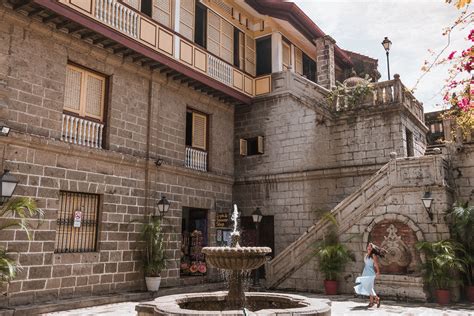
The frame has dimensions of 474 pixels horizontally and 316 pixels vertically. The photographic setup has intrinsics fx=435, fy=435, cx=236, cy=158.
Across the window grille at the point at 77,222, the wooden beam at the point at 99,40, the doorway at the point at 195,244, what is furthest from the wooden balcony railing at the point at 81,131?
the doorway at the point at 195,244

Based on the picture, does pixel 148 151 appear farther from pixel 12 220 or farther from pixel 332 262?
pixel 332 262

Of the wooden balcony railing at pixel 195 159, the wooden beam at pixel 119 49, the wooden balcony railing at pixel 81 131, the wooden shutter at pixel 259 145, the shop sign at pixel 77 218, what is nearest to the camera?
the shop sign at pixel 77 218

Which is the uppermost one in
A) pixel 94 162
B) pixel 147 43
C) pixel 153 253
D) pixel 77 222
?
pixel 147 43

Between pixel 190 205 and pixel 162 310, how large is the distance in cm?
805

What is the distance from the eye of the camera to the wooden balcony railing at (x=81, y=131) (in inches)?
426

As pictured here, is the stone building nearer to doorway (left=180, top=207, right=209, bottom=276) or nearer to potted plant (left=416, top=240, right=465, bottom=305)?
doorway (left=180, top=207, right=209, bottom=276)

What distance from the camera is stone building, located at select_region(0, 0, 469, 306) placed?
32.8ft

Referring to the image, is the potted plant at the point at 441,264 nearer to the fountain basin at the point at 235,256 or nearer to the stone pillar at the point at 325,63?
the fountain basin at the point at 235,256

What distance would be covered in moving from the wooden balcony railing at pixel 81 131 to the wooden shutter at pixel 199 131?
160 inches

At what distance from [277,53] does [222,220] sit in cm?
695

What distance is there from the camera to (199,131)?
15375 millimetres

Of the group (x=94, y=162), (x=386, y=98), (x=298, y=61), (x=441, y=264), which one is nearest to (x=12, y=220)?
(x=94, y=162)

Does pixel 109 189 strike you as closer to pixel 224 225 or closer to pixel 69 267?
pixel 69 267

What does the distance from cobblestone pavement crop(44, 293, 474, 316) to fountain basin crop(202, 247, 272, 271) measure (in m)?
2.98
